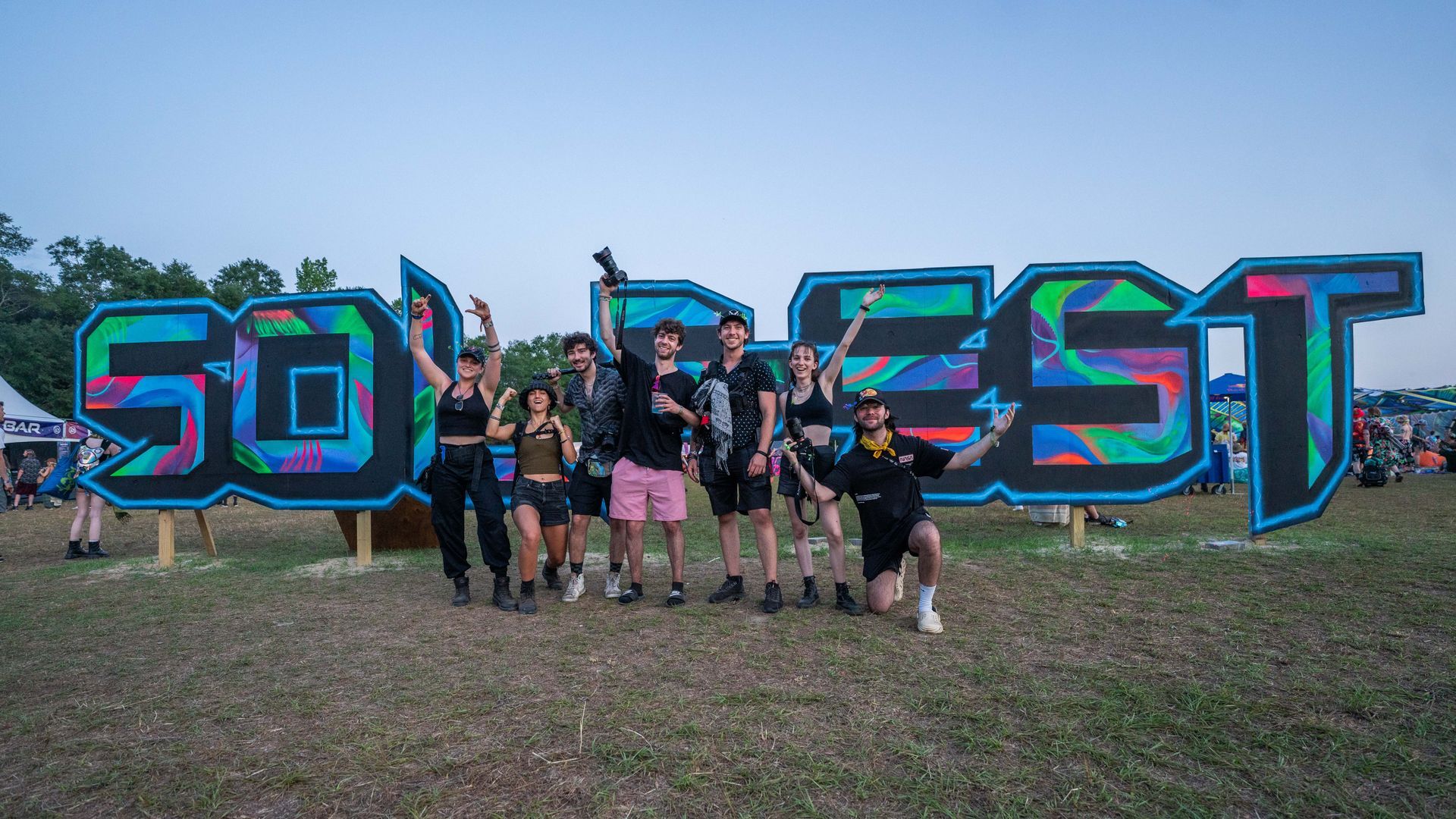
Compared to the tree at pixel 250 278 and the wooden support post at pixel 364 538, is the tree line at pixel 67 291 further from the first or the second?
the wooden support post at pixel 364 538

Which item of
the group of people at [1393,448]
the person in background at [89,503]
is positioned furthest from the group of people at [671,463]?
the group of people at [1393,448]

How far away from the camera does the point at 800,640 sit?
4238 millimetres

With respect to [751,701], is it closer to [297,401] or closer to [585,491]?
[585,491]

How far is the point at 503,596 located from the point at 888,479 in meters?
2.92

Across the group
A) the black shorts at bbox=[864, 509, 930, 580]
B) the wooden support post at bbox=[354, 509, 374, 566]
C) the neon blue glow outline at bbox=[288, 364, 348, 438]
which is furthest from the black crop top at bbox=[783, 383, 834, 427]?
the neon blue glow outline at bbox=[288, 364, 348, 438]

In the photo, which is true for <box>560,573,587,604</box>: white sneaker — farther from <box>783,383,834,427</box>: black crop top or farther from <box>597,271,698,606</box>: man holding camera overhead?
<box>783,383,834,427</box>: black crop top

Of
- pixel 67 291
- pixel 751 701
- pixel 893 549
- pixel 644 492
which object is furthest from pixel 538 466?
pixel 67 291

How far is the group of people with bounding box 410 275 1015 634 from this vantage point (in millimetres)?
4824

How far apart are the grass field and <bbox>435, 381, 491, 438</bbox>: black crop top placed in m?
1.32

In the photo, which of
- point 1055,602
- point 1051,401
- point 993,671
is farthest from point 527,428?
point 1051,401

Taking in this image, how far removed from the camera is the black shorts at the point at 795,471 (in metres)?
4.92

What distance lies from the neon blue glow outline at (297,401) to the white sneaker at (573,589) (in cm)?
406

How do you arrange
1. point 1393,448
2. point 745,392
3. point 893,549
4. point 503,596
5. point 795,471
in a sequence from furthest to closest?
point 1393,448
point 503,596
point 745,392
point 795,471
point 893,549

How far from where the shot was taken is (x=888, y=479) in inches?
190
